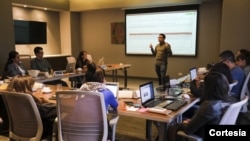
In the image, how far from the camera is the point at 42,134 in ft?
7.38

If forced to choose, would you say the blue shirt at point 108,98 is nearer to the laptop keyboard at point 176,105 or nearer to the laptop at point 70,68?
the laptop keyboard at point 176,105

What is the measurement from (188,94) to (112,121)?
125 centimetres

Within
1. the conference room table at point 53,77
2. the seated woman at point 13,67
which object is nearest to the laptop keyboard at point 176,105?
the conference room table at point 53,77

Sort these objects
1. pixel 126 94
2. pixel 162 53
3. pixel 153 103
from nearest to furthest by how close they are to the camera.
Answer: pixel 153 103 → pixel 126 94 → pixel 162 53

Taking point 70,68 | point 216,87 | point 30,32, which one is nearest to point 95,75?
point 216,87

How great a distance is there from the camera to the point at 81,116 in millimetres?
1890

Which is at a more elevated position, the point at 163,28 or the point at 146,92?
the point at 163,28

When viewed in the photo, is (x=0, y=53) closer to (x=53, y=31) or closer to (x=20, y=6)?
(x=20, y=6)

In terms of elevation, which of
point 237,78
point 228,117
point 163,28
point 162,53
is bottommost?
point 228,117

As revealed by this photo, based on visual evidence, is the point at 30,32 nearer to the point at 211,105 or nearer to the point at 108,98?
the point at 108,98

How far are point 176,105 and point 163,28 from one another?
5.17 m

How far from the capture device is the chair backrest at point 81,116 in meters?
1.80

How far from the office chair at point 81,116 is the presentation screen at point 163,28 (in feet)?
18.1

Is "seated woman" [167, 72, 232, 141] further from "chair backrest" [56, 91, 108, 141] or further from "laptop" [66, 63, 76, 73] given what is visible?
"laptop" [66, 63, 76, 73]
